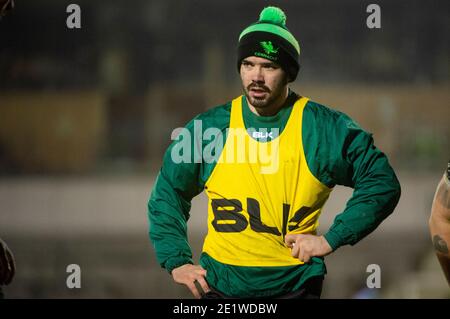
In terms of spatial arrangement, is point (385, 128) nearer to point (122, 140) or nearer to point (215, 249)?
point (215, 249)

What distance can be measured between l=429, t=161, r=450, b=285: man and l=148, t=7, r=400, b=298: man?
20 cm

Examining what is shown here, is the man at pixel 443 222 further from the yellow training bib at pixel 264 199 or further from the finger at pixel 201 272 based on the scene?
the finger at pixel 201 272

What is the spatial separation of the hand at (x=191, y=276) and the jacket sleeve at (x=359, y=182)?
46 centimetres

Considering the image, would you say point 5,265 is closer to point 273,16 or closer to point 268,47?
point 268,47

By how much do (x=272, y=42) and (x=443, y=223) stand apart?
84 cm

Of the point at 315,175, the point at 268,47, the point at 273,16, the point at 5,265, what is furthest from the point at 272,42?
the point at 5,265

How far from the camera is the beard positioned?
2643 mm

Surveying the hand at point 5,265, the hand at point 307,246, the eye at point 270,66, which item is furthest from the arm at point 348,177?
the hand at point 5,265

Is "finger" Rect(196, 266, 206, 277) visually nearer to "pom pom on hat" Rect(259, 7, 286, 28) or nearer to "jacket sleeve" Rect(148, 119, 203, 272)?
"jacket sleeve" Rect(148, 119, 203, 272)

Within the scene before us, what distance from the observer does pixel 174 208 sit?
2.68 metres

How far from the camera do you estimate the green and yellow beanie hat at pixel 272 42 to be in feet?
8.61

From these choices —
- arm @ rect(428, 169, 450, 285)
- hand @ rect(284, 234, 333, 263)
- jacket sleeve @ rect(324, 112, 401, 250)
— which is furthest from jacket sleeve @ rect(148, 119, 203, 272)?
arm @ rect(428, 169, 450, 285)
